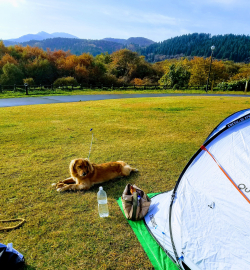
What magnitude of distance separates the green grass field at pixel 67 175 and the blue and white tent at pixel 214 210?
570 millimetres

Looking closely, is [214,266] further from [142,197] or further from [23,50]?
[23,50]

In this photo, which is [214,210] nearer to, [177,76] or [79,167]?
[79,167]

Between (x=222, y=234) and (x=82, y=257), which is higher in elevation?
(x=222, y=234)

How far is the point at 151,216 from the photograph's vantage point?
3637 millimetres

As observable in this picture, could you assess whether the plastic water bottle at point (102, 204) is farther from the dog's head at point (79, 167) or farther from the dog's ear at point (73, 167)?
the dog's ear at point (73, 167)

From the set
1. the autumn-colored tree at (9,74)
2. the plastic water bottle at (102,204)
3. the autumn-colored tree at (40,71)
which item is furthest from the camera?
the autumn-colored tree at (40,71)

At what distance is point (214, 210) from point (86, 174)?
282 cm

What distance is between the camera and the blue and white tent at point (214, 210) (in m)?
2.40

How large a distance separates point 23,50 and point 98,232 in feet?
173

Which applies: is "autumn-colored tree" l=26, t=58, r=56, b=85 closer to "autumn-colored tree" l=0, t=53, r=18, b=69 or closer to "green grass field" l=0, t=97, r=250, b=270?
"autumn-colored tree" l=0, t=53, r=18, b=69

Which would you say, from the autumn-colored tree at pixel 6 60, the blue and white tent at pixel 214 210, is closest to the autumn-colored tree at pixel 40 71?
the autumn-colored tree at pixel 6 60

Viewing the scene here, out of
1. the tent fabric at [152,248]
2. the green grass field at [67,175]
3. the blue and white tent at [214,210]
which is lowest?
the green grass field at [67,175]

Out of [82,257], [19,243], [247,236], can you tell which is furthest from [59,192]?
[247,236]

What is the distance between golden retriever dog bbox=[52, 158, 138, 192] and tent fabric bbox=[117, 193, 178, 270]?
147 centimetres
